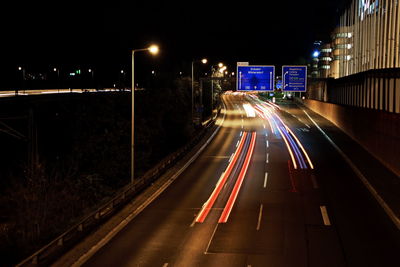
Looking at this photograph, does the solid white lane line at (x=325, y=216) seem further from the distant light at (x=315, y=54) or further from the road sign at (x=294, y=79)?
the distant light at (x=315, y=54)

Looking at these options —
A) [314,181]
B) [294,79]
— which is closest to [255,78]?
[294,79]

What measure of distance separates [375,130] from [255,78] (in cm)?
1852

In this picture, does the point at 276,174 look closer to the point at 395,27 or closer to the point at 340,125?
the point at 395,27

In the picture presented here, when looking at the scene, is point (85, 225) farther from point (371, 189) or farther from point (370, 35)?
point (370, 35)

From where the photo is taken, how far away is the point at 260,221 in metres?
21.2

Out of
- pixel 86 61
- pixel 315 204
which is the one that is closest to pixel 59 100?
pixel 315 204

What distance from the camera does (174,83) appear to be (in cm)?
6931

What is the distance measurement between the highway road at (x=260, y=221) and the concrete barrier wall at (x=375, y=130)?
300cm

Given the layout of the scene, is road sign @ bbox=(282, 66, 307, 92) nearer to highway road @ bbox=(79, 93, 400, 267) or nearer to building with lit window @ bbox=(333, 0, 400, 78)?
building with lit window @ bbox=(333, 0, 400, 78)

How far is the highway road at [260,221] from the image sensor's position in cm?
1628

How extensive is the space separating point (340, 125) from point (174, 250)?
46.6 meters

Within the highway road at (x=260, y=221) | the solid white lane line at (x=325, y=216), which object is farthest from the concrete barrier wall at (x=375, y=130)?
the solid white lane line at (x=325, y=216)

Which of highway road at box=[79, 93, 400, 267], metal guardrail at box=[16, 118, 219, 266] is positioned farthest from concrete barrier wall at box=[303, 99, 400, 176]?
metal guardrail at box=[16, 118, 219, 266]

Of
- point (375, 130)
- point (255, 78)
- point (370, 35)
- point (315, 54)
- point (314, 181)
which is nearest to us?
point (314, 181)
